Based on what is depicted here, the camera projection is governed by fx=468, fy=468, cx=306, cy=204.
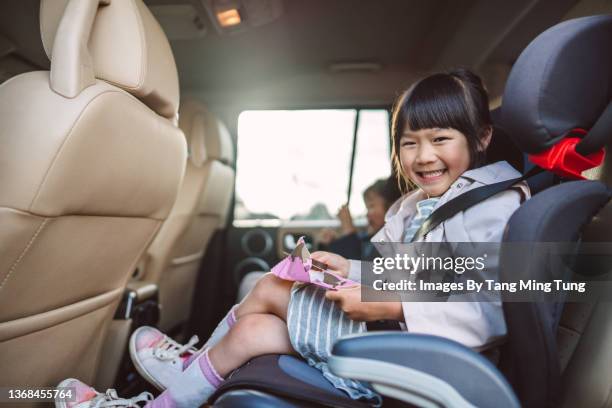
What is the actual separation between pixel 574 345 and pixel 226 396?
0.63 m

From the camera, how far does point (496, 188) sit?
2.99 feet

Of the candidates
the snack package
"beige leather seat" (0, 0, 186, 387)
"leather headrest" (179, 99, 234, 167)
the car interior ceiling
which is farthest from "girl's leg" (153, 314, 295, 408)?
"leather headrest" (179, 99, 234, 167)

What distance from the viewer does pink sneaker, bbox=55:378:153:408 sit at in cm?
102

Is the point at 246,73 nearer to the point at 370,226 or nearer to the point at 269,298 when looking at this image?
the point at 370,226

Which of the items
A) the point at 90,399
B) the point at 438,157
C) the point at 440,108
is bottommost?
the point at 90,399

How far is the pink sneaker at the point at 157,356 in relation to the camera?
1.14 metres

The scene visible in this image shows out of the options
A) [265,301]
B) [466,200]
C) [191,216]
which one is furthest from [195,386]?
[191,216]

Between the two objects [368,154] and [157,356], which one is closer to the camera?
[157,356]

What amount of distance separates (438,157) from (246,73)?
199 centimetres

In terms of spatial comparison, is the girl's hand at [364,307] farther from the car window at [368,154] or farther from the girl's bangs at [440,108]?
the car window at [368,154]

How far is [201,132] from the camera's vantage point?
242 centimetres

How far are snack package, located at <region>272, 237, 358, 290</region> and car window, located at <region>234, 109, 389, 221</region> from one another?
207cm

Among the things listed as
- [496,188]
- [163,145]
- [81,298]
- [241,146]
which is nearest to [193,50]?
[241,146]

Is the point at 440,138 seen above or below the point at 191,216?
above
